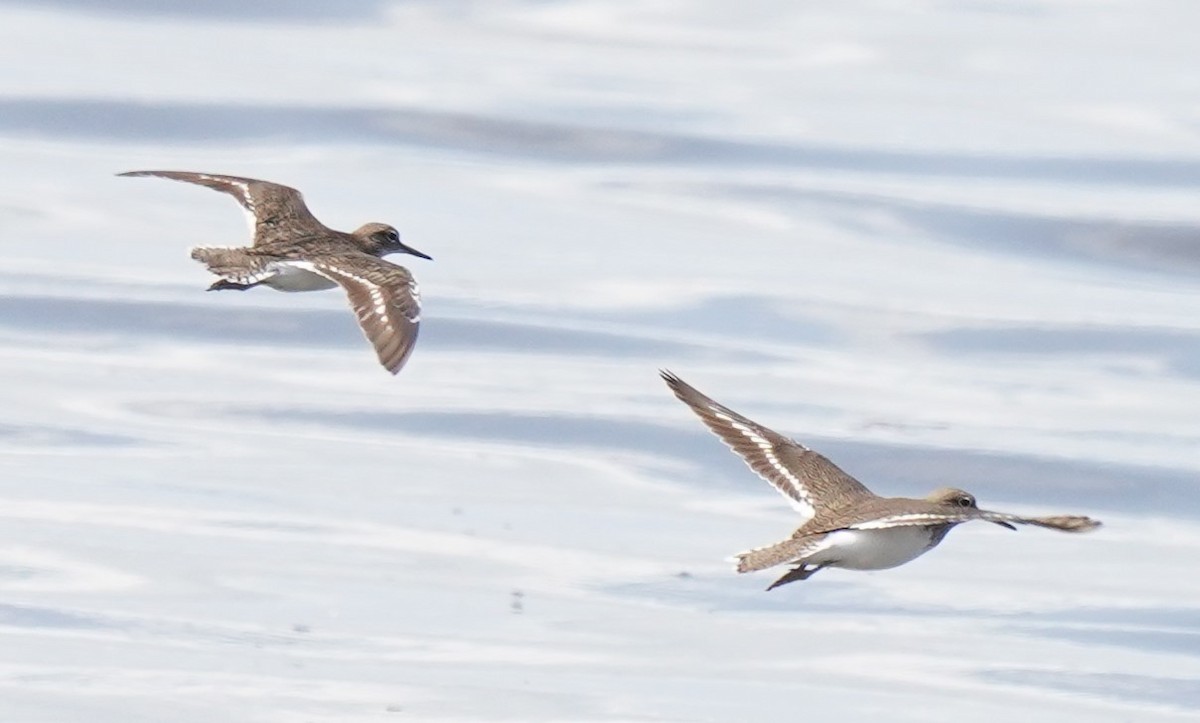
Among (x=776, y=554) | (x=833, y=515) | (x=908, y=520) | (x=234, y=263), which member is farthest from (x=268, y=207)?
(x=908, y=520)

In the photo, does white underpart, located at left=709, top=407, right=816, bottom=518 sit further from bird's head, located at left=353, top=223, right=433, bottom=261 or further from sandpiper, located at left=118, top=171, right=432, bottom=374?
bird's head, located at left=353, top=223, right=433, bottom=261

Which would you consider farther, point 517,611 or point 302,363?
point 302,363

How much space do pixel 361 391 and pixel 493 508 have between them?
335 cm

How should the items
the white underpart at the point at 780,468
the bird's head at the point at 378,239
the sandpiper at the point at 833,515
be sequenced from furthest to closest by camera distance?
the bird's head at the point at 378,239 < the white underpart at the point at 780,468 < the sandpiper at the point at 833,515

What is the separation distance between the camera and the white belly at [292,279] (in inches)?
375

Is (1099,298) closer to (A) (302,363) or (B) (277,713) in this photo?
(A) (302,363)

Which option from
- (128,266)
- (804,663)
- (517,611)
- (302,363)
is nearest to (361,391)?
(302,363)

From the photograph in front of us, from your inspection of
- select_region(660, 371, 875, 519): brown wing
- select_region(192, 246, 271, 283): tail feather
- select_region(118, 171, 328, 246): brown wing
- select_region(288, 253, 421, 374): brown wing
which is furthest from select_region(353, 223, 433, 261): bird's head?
select_region(660, 371, 875, 519): brown wing

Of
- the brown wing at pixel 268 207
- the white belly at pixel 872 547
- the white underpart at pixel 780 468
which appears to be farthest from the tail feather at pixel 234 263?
the white belly at pixel 872 547

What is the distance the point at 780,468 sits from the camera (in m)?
9.21

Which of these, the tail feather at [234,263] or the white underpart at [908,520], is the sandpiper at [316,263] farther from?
the white underpart at [908,520]

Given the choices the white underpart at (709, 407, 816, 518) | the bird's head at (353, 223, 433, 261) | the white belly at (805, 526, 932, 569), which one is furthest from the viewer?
the bird's head at (353, 223, 433, 261)

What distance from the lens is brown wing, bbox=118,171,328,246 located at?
10219mm

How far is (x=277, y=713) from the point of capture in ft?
35.1
